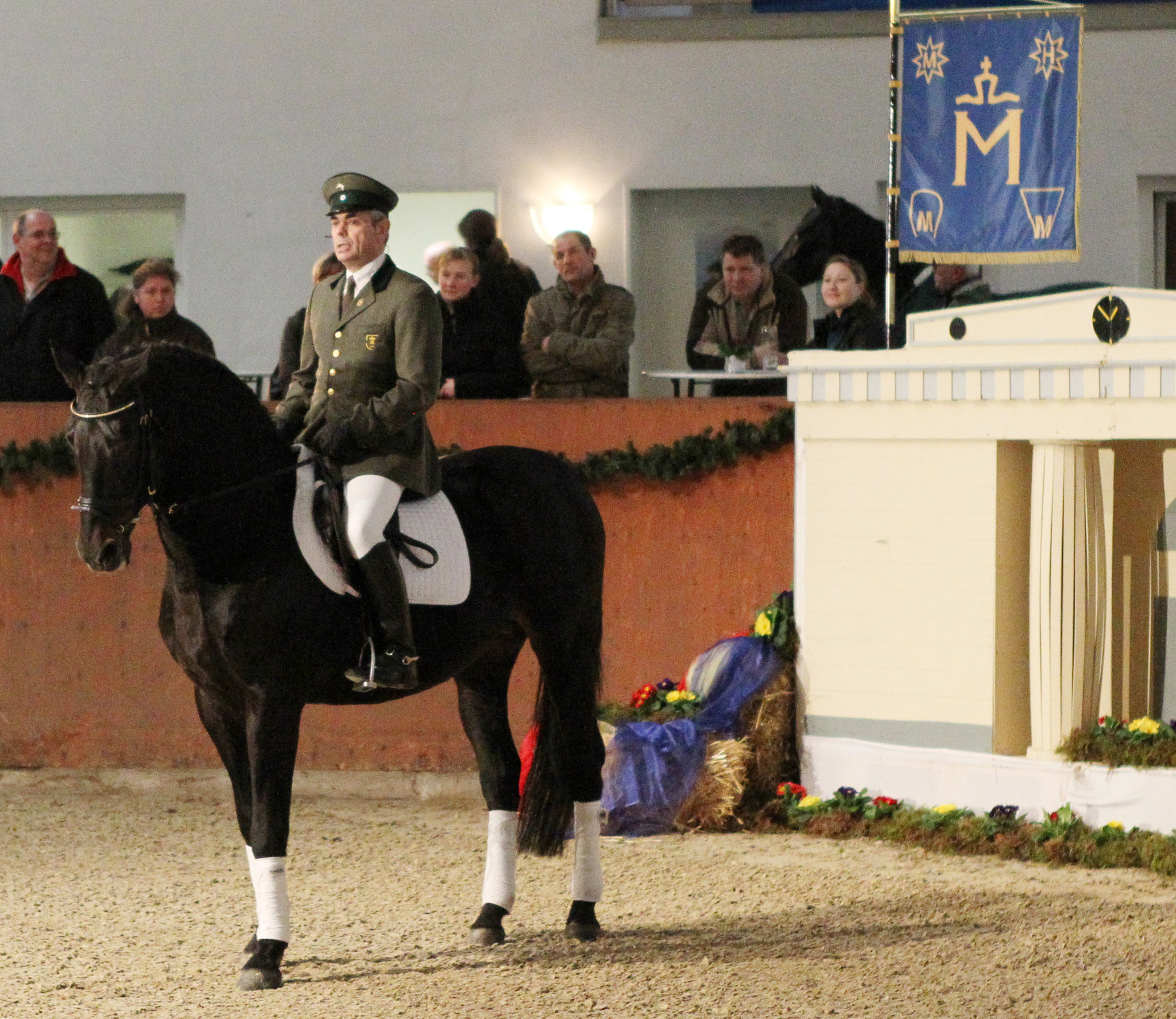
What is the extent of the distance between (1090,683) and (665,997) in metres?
3.21

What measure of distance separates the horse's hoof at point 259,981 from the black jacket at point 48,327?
14.8 ft

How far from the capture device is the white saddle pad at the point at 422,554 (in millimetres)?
5742

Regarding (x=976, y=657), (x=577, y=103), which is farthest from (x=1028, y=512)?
(x=577, y=103)

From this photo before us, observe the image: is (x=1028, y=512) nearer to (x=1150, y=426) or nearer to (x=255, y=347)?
(x=1150, y=426)

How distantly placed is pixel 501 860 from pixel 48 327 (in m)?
4.42

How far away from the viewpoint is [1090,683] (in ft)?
25.8

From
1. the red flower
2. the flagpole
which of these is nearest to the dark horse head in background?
the flagpole

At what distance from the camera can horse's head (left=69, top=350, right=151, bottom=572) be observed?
206 inches

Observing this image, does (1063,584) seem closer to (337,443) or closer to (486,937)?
(486,937)

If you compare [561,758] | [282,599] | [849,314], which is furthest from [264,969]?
[849,314]

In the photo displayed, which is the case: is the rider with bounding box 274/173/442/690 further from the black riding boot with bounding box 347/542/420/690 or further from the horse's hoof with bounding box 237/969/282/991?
the horse's hoof with bounding box 237/969/282/991

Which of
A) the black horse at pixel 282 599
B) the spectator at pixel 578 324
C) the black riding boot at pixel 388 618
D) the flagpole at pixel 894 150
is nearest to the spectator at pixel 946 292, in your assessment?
the flagpole at pixel 894 150

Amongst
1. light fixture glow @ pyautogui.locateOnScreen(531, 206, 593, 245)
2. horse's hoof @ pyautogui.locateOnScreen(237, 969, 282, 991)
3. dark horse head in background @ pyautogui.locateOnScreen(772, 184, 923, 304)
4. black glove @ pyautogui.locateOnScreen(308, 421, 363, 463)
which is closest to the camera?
horse's hoof @ pyautogui.locateOnScreen(237, 969, 282, 991)

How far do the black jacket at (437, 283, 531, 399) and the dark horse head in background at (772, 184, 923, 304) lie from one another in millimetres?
1834
